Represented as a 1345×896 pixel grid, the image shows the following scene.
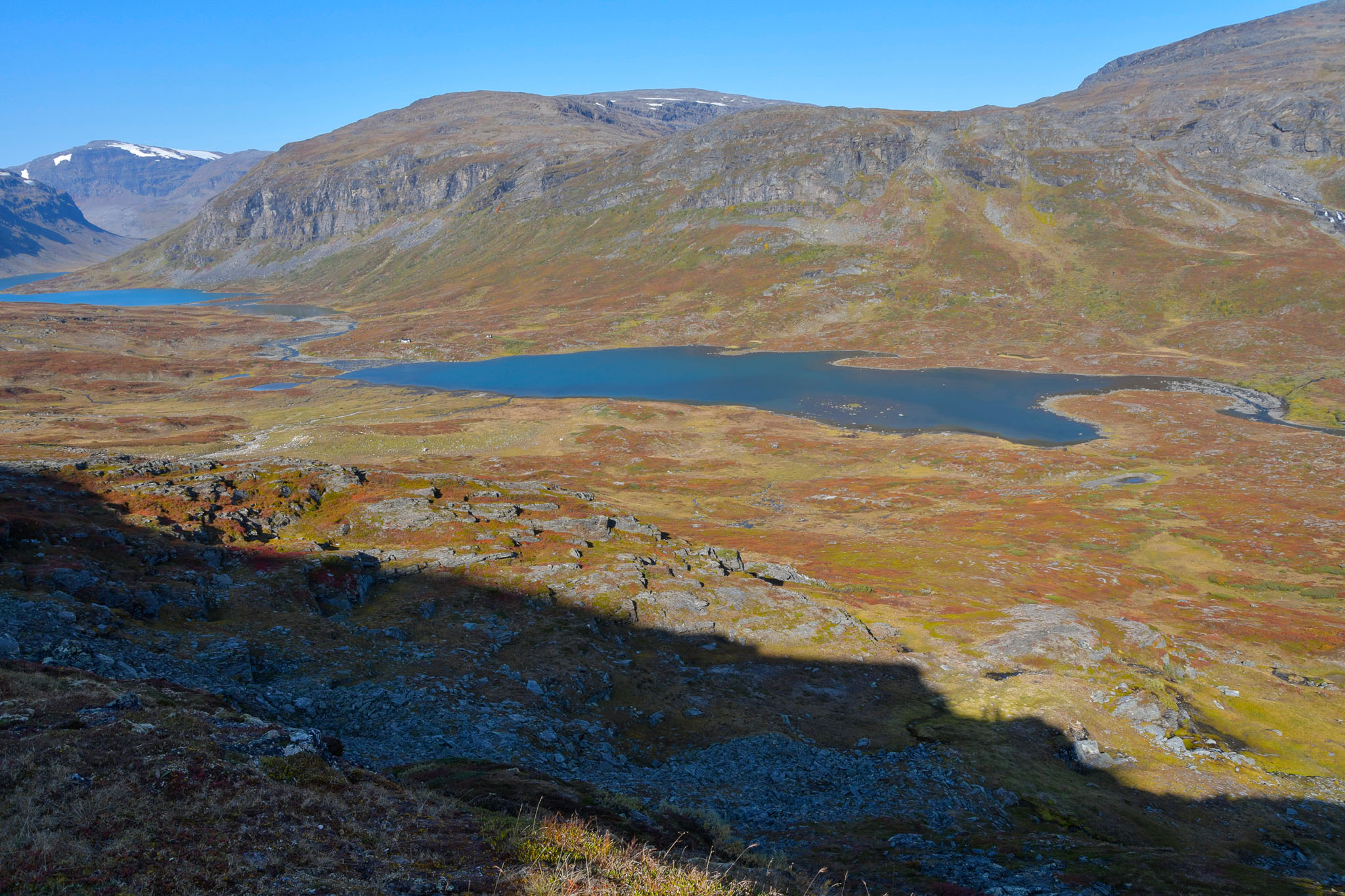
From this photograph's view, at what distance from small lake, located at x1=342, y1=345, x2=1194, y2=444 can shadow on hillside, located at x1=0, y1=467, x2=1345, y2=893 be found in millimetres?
85818

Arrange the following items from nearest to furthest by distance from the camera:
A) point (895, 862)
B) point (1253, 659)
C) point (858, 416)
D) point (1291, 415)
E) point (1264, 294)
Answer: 1. point (895, 862)
2. point (1253, 659)
3. point (1291, 415)
4. point (858, 416)
5. point (1264, 294)

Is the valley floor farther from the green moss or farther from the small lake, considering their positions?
the small lake

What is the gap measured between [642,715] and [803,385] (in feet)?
403

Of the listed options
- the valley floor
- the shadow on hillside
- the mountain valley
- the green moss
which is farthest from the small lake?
the green moss

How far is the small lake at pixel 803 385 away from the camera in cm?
11756

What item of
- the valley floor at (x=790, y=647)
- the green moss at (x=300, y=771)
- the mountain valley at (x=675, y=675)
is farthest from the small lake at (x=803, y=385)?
the green moss at (x=300, y=771)

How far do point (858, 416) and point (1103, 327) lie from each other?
3812 inches

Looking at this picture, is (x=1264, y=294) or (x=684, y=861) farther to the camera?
(x=1264, y=294)

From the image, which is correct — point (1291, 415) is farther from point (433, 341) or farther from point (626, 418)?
point (433, 341)

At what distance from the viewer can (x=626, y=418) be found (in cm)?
12281

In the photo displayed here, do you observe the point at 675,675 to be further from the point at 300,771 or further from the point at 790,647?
the point at 300,771

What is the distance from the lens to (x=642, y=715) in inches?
1230

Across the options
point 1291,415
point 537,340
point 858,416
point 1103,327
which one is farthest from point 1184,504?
point 537,340

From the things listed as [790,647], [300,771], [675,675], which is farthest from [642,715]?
[300,771]
